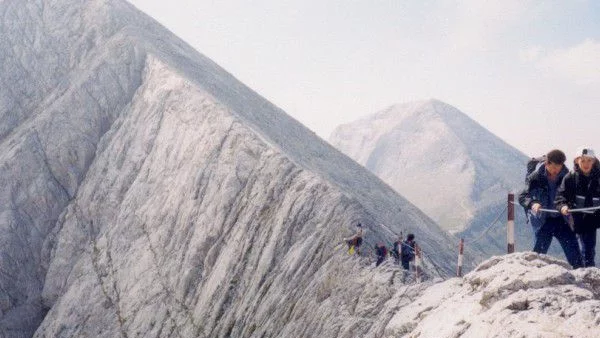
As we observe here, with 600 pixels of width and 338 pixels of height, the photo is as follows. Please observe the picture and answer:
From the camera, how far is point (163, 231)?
2523 centimetres

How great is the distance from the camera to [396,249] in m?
16.1

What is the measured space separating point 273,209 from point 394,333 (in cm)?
1221

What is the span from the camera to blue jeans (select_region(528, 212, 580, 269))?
9.27m

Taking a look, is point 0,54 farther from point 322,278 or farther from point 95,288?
point 322,278

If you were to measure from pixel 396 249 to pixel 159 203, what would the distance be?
1544cm

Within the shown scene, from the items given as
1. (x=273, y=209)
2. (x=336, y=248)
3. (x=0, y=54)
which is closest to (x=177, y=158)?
(x=273, y=209)

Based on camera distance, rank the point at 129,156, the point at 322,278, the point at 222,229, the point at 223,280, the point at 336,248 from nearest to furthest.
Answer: the point at 322,278 → the point at 336,248 → the point at 223,280 → the point at 222,229 → the point at 129,156

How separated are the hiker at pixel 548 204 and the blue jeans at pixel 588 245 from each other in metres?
0.22

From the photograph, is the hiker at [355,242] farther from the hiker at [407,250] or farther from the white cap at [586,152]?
the white cap at [586,152]

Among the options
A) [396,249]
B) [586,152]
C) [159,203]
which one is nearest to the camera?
[586,152]

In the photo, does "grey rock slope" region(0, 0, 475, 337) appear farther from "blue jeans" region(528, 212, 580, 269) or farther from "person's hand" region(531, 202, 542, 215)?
"person's hand" region(531, 202, 542, 215)

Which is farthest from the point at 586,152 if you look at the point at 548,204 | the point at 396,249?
the point at 396,249

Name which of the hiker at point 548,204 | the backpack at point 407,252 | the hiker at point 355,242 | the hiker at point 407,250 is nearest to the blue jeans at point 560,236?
the hiker at point 548,204

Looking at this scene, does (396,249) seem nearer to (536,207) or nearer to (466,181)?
(536,207)
